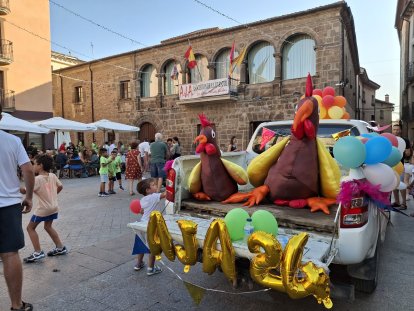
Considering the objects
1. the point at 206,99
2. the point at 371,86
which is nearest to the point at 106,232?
the point at 206,99

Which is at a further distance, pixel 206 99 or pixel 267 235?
pixel 206 99

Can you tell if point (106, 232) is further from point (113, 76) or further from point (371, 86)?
point (371, 86)

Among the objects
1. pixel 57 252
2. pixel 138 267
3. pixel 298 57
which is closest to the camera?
pixel 138 267

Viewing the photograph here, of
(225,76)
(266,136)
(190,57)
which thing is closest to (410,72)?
(225,76)

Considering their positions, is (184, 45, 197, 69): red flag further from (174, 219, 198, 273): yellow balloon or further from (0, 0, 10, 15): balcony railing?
(174, 219, 198, 273): yellow balloon

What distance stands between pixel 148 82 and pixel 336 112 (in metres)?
18.3

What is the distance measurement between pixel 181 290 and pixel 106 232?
8.39 ft

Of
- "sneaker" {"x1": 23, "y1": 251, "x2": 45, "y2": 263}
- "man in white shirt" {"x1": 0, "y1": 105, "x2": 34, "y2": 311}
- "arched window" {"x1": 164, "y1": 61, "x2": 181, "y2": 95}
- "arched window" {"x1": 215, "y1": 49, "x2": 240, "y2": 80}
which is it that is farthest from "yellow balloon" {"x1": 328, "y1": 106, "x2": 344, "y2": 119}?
"arched window" {"x1": 164, "y1": 61, "x2": 181, "y2": 95}

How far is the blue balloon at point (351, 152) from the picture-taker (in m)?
2.64

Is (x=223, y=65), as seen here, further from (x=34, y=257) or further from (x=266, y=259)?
(x=266, y=259)

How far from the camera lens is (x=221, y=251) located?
7.99ft

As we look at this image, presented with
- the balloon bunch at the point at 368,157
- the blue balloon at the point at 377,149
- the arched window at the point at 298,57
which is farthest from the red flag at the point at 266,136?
the arched window at the point at 298,57

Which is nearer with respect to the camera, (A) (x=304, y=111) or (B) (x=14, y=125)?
(A) (x=304, y=111)

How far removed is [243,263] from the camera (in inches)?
102
